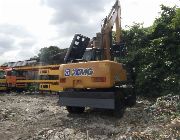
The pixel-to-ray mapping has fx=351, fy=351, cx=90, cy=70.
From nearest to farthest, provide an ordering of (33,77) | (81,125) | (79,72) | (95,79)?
(81,125), (95,79), (79,72), (33,77)

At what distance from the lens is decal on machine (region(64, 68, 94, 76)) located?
11.6 metres

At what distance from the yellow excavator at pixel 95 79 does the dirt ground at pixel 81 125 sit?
472 mm

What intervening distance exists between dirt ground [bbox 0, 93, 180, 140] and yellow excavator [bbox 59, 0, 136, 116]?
0.47 metres

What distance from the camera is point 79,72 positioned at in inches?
468

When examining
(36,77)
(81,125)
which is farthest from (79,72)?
(36,77)

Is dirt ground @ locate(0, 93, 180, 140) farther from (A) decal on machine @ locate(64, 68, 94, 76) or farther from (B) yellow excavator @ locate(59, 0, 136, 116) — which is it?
(A) decal on machine @ locate(64, 68, 94, 76)

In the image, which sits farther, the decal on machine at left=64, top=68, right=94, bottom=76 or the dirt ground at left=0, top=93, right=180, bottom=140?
the decal on machine at left=64, top=68, right=94, bottom=76


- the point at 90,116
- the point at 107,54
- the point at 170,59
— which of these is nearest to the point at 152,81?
the point at 170,59

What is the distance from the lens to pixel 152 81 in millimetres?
17547

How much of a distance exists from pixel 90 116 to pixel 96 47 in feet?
10.6

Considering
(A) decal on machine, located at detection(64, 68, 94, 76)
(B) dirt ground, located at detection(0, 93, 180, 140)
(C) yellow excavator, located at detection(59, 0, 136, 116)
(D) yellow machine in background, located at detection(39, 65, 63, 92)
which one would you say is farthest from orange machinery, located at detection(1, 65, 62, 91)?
(A) decal on machine, located at detection(64, 68, 94, 76)

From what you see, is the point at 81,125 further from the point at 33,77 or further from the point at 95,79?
the point at 33,77

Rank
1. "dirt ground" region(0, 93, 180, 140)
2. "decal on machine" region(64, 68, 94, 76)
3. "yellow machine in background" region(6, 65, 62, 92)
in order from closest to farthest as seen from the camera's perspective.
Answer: "dirt ground" region(0, 93, 180, 140) → "decal on machine" region(64, 68, 94, 76) → "yellow machine in background" region(6, 65, 62, 92)

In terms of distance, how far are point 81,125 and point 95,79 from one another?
160 cm
